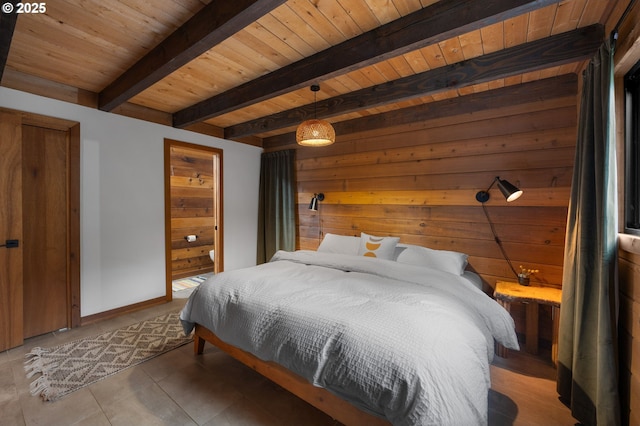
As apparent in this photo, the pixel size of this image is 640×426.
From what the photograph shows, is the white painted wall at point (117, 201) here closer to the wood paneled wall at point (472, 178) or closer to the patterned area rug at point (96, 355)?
the patterned area rug at point (96, 355)

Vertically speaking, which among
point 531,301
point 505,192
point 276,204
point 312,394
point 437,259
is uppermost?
point 505,192

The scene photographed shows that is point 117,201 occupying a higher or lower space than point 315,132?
lower

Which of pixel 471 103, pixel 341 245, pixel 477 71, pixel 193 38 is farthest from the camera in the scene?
pixel 341 245

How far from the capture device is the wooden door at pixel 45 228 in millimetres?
2586

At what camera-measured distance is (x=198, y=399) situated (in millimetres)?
1806

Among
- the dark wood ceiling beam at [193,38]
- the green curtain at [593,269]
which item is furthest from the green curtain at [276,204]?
the green curtain at [593,269]

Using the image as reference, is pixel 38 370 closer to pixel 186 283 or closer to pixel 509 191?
pixel 186 283

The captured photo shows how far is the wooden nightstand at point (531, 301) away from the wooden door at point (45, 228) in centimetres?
408

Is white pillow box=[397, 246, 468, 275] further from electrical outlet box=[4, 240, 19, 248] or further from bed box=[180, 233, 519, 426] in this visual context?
electrical outlet box=[4, 240, 19, 248]

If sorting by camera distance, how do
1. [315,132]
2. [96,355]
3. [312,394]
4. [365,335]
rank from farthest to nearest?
1. [315,132]
2. [96,355]
3. [312,394]
4. [365,335]

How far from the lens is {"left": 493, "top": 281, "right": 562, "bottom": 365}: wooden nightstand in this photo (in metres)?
2.17

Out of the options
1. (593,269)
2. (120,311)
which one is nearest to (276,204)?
(120,311)

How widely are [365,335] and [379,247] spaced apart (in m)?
1.76

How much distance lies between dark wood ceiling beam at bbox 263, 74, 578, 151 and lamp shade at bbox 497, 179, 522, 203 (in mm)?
807
